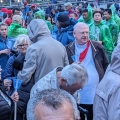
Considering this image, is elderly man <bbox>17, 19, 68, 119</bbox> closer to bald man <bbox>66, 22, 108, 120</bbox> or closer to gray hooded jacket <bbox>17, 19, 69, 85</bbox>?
gray hooded jacket <bbox>17, 19, 69, 85</bbox>

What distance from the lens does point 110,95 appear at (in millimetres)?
2902

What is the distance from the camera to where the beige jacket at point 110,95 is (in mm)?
2854

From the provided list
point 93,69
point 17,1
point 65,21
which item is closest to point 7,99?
point 93,69

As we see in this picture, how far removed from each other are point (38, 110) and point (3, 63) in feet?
13.1

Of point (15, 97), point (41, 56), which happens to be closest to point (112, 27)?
point (41, 56)

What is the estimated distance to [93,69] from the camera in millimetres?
4527

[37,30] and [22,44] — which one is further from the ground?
[37,30]

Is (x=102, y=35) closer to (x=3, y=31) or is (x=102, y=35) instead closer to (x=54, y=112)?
(x=3, y=31)

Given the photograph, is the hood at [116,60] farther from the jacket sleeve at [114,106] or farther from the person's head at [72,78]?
the person's head at [72,78]

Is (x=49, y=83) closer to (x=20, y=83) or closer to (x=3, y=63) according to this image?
(x=20, y=83)

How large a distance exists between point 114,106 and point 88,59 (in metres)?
1.76

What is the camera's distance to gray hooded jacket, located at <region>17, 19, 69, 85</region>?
4.18 m

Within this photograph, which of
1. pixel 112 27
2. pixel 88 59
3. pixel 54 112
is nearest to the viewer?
pixel 54 112

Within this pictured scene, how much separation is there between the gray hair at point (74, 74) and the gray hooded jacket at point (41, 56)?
0.88m
